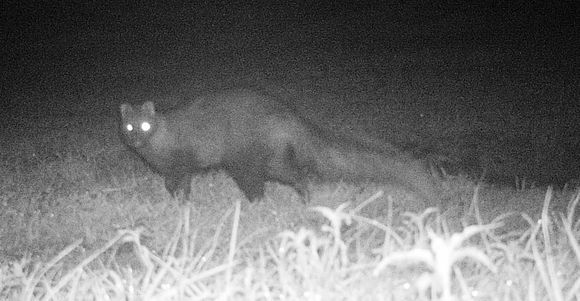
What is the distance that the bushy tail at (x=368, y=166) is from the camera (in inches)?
309

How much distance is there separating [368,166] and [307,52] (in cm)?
1262

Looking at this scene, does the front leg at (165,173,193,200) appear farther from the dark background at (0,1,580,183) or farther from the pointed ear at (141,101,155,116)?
the dark background at (0,1,580,183)

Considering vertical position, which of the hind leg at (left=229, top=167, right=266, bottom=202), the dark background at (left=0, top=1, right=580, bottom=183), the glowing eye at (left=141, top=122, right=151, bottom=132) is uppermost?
the dark background at (left=0, top=1, right=580, bottom=183)

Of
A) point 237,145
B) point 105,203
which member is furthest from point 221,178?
point 105,203

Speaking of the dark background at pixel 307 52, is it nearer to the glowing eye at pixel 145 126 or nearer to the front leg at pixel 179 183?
the front leg at pixel 179 183

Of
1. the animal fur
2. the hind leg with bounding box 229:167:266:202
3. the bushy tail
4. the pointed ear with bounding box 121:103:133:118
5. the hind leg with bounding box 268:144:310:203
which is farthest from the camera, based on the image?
the pointed ear with bounding box 121:103:133:118

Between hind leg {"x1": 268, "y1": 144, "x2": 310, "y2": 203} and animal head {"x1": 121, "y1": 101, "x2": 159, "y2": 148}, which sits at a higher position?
animal head {"x1": 121, "y1": 101, "x2": 159, "y2": 148}

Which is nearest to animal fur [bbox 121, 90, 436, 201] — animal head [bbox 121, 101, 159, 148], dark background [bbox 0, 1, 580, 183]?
animal head [bbox 121, 101, 159, 148]

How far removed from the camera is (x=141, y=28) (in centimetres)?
2586

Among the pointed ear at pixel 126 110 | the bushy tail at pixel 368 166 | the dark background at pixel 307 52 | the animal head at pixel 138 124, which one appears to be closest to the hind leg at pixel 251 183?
the bushy tail at pixel 368 166

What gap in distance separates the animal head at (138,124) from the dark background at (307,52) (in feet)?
13.6

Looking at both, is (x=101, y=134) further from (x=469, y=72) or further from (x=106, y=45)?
(x=106, y=45)

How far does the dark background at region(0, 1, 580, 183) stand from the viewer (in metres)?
12.9

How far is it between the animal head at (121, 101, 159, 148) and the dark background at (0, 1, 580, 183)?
13.6ft
